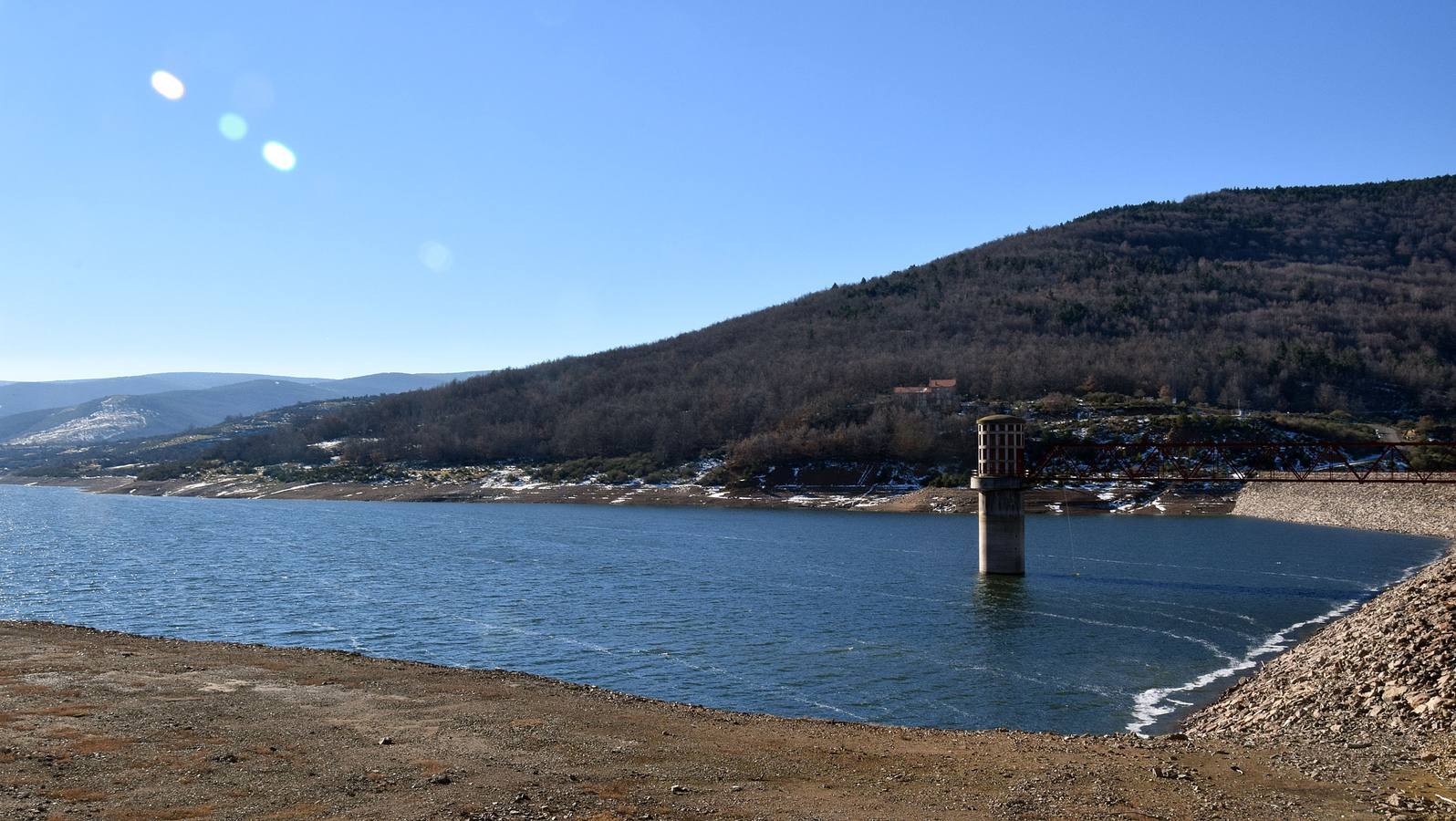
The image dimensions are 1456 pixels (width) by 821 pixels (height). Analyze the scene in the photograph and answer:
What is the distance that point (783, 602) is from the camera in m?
50.7

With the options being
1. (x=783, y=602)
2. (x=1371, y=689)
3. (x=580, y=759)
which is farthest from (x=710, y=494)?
(x=580, y=759)

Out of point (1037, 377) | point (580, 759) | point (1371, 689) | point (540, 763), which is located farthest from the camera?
point (1037, 377)

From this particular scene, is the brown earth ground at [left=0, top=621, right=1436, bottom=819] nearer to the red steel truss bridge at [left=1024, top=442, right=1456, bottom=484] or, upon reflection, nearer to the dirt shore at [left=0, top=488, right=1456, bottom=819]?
the dirt shore at [left=0, top=488, right=1456, bottom=819]

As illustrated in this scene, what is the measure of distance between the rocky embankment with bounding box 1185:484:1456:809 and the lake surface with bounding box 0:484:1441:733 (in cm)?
261

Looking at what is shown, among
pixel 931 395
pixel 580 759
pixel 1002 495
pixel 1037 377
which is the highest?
pixel 1037 377

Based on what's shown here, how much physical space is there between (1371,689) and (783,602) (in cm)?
2964

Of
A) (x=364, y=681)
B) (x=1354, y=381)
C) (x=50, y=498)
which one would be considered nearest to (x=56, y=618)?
(x=364, y=681)

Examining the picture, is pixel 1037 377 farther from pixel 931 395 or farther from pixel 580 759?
pixel 580 759

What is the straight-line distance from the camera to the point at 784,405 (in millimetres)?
167875

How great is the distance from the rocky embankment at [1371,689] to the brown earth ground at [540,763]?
158 cm

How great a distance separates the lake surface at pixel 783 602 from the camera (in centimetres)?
3309

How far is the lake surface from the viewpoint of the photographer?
3309 cm

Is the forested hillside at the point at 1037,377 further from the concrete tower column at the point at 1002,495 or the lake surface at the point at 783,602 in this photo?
the concrete tower column at the point at 1002,495

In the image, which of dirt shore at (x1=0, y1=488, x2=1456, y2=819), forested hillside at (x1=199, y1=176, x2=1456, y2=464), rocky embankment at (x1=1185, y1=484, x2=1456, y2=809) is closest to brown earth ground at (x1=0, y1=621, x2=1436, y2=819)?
dirt shore at (x1=0, y1=488, x2=1456, y2=819)
